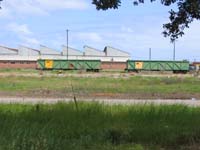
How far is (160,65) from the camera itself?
98125 millimetres

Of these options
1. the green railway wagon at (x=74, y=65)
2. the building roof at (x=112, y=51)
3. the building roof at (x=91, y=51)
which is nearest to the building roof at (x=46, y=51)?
the building roof at (x=91, y=51)

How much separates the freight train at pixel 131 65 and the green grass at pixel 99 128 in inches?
3118

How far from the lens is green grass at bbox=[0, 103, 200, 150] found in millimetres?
9047

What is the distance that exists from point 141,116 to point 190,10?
4874 millimetres

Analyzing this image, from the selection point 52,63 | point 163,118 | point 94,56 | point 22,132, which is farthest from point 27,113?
point 94,56

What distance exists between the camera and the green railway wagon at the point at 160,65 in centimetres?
9706

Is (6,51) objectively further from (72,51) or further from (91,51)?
(91,51)

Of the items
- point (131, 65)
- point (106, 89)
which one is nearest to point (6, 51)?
point (131, 65)

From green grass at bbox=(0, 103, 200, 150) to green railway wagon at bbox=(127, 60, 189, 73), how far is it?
81.3 metres

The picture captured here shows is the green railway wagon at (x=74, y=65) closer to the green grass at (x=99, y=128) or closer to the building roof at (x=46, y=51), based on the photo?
the building roof at (x=46, y=51)

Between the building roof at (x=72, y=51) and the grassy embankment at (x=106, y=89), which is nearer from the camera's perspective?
the grassy embankment at (x=106, y=89)

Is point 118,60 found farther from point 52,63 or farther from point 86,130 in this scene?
point 86,130

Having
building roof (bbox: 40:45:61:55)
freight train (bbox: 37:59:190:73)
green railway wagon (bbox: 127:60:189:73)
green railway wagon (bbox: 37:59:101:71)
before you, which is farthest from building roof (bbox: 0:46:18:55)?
green railway wagon (bbox: 127:60:189:73)

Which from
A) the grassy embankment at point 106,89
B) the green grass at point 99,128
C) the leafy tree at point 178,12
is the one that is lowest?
the grassy embankment at point 106,89
